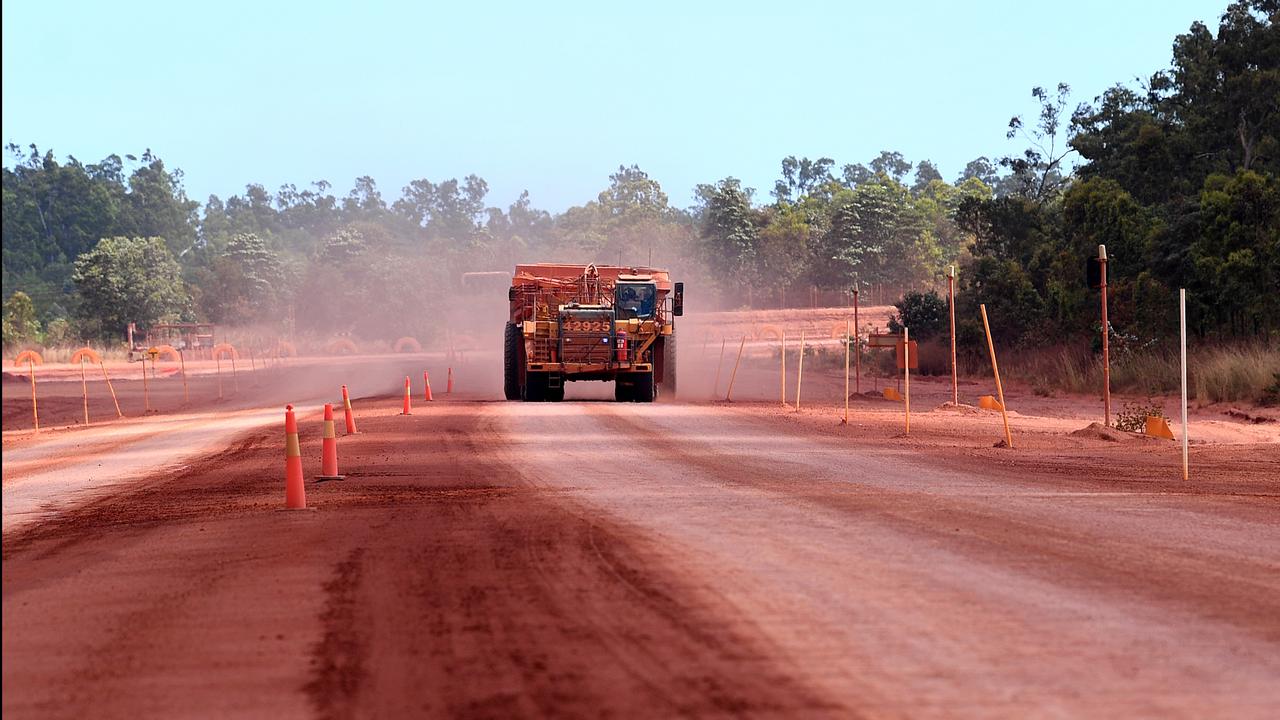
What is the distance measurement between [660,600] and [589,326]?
24.1m

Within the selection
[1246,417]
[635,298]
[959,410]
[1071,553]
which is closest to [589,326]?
[635,298]

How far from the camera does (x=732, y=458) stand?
1878 centimetres

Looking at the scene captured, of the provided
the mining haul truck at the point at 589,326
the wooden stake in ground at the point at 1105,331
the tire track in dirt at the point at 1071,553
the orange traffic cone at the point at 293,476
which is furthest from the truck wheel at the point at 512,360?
the orange traffic cone at the point at 293,476

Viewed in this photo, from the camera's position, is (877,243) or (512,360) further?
(877,243)

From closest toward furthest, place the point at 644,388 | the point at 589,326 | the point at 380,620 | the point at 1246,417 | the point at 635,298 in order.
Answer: the point at 380,620, the point at 1246,417, the point at 589,326, the point at 635,298, the point at 644,388

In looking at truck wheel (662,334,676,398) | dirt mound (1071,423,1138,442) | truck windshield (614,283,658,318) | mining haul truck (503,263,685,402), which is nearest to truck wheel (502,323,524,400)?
mining haul truck (503,263,685,402)

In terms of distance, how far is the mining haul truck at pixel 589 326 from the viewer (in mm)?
32031

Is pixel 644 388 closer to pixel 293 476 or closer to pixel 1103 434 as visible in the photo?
pixel 1103 434

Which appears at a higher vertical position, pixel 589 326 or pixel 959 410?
pixel 589 326

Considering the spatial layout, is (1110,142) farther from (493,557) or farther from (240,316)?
(240,316)

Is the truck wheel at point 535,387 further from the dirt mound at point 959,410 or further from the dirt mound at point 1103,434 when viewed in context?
the dirt mound at point 1103,434

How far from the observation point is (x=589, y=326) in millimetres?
31875

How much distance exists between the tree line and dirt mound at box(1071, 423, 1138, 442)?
12.1 meters

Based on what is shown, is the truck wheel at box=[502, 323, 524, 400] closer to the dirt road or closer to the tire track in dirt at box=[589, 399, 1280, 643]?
the dirt road
